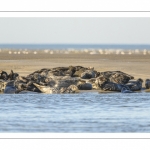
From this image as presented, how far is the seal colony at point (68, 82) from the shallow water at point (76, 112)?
400mm

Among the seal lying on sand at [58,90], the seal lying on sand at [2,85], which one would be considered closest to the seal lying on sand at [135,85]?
the seal lying on sand at [58,90]

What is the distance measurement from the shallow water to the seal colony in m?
0.40

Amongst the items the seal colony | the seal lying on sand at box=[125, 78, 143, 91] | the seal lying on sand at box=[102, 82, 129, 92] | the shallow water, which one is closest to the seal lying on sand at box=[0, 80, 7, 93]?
the seal colony

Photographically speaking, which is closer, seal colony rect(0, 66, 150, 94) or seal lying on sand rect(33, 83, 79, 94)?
seal lying on sand rect(33, 83, 79, 94)

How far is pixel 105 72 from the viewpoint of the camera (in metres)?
24.3

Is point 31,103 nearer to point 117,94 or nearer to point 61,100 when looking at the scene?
point 61,100

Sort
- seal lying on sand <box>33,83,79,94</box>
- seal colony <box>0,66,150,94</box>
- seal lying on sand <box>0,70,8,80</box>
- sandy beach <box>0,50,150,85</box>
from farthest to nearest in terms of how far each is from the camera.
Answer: sandy beach <box>0,50,150,85</box> → seal lying on sand <box>0,70,8,80</box> → seal colony <box>0,66,150,94</box> → seal lying on sand <box>33,83,79,94</box>

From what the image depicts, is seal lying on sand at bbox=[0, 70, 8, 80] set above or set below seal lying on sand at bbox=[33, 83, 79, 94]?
above

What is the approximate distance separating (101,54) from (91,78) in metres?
9.74

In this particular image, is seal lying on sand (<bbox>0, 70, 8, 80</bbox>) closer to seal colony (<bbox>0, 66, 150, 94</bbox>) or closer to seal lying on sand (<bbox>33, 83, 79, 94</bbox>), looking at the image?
seal colony (<bbox>0, 66, 150, 94</bbox>)

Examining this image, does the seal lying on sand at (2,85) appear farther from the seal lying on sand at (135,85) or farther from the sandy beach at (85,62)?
the seal lying on sand at (135,85)

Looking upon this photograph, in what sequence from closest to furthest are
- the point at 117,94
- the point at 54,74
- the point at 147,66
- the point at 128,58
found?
the point at 117,94, the point at 54,74, the point at 147,66, the point at 128,58

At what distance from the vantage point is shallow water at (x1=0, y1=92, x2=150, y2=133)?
57.9ft
